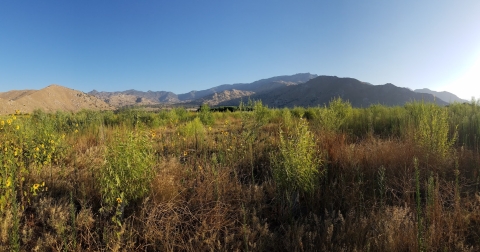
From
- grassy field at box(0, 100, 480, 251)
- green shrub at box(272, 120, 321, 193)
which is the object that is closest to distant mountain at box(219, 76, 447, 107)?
grassy field at box(0, 100, 480, 251)

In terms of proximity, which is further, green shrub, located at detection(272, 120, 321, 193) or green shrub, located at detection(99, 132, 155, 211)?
green shrub, located at detection(272, 120, 321, 193)

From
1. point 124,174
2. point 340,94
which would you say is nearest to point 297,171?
point 124,174

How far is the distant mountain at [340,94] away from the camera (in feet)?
303

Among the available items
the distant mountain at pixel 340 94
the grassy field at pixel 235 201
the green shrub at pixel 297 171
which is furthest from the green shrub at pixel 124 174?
the distant mountain at pixel 340 94

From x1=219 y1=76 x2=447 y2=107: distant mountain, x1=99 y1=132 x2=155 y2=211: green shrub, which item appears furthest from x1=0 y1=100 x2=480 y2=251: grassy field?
x1=219 y1=76 x2=447 y2=107: distant mountain

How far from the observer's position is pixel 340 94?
105688 mm

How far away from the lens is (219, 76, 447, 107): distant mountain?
9238cm

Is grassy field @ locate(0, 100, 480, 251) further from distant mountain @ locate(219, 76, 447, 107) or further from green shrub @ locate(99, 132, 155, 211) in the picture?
distant mountain @ locate(219, 76, 447, 107)

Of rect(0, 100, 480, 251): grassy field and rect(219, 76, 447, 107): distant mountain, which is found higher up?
rect(219, 76, 447, 107): distant mountain

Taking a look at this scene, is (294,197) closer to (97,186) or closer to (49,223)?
(97,186)

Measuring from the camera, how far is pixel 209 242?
2.16m

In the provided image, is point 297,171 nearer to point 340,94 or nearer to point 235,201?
point 235,201

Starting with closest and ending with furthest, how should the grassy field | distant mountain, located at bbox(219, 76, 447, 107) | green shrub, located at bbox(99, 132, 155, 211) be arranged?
the grassy field → green shrub, located at bbox(99, 132, 155, 211) → distant mountain, located at bbox(219, 76, 447, 107)

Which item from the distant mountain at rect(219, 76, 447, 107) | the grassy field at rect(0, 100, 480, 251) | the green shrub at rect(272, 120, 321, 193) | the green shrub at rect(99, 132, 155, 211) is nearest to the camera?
the grassy field at rect(0, 100, 480, 251)
